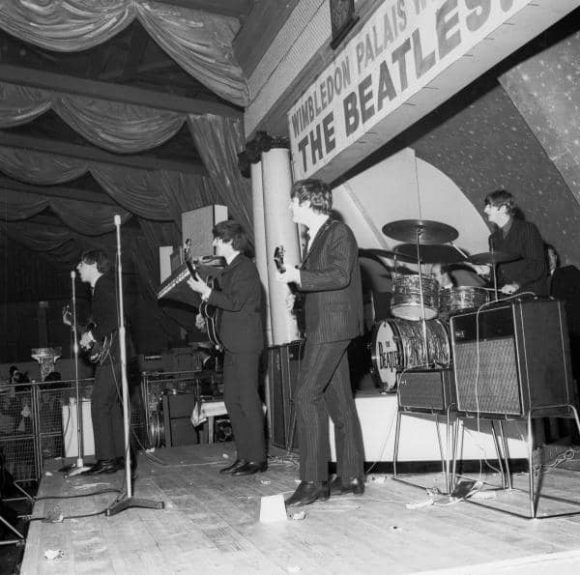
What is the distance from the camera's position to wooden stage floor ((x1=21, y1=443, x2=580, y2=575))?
239cm

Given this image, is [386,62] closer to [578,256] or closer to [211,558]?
[578,256]

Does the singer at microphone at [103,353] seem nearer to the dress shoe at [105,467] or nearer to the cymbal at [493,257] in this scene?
the dress shoe at [105,467]

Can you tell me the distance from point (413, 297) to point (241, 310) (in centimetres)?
129

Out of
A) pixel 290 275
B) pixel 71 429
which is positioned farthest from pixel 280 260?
pixel 71 429

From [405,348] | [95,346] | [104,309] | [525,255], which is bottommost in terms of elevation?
[405,348]

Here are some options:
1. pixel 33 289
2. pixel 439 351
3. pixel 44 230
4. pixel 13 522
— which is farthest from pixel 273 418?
pixel 33 289

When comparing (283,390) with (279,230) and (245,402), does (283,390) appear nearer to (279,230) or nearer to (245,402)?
(245,402)

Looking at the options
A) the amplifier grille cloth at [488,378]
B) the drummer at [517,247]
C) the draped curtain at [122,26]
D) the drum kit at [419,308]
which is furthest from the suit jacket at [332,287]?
the draped curtain at [122,26]

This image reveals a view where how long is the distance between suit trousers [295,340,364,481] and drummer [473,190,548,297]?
1500 millimetres

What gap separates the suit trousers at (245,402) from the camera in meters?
4.63

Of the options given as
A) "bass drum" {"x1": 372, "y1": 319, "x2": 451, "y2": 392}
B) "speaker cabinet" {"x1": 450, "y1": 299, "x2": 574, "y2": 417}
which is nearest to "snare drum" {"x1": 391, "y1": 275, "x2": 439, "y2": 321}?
"bass drum" {"x1": 372, "y1": 319, "x2": 451, "y2": 392}

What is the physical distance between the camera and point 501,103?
18.6ft

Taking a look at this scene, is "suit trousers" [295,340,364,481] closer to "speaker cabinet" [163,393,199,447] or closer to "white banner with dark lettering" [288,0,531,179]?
"white banner with dark lettering" [288,0,531,179]

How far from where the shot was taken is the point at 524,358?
301 cm
